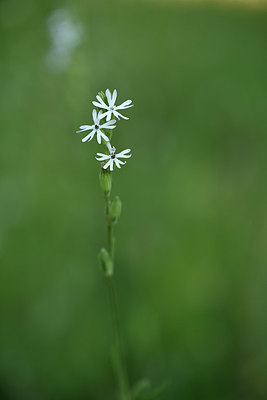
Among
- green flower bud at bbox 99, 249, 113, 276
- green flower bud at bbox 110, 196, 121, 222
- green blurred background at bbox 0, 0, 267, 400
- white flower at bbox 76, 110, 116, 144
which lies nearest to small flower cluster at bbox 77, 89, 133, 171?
white flower at bbox 76, 110, 116, 144

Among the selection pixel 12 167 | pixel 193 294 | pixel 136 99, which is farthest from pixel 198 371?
pixel 136 99

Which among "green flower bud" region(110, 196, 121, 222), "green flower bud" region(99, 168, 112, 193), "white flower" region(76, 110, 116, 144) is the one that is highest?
"white flower" region(76, 110, 116, 144)

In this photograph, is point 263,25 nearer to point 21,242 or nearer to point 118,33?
point 118,33

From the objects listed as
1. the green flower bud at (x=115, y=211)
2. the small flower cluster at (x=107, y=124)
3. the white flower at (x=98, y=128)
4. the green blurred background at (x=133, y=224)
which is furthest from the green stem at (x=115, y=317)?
the green blurred background at (x=133, y=224)

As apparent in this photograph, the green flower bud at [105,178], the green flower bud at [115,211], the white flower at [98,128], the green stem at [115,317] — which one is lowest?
the green stem at [115,317]

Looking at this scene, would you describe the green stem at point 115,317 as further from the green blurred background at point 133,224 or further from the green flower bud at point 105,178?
the green blurred background at point 133,224

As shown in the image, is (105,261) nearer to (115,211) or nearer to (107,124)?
(115,211)

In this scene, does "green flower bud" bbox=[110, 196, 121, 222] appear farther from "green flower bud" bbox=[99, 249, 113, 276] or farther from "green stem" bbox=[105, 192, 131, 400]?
"green flower bud" bbox=[99, 249, 113, 276]

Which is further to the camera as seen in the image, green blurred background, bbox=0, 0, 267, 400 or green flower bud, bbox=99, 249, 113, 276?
green blurred background, bbox=0, 0, 267, 400
